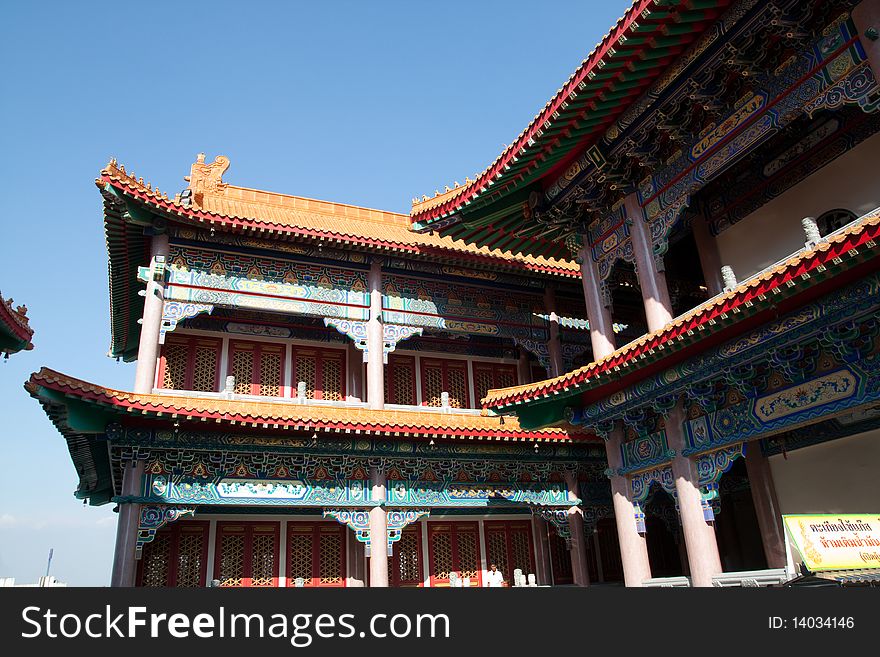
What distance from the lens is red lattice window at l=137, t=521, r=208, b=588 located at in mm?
11883

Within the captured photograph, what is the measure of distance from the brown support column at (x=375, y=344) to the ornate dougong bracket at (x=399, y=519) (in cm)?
204

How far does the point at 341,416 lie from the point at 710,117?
7286 mm

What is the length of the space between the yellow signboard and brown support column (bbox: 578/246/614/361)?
4995mm

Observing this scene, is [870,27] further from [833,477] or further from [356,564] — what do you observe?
[356,564]

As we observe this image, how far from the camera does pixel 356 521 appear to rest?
1203 centimetres

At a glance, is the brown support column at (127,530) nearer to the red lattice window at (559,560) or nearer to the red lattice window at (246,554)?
the red lattice window at (246,554)

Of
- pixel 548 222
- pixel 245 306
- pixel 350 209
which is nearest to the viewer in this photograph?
pixel 548 222

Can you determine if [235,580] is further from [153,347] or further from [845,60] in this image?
[845,60]

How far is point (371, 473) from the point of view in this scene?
487 inches

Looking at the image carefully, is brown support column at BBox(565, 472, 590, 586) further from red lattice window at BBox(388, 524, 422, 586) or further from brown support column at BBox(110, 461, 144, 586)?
brown support column at BBox(110, 461, 144, 586)

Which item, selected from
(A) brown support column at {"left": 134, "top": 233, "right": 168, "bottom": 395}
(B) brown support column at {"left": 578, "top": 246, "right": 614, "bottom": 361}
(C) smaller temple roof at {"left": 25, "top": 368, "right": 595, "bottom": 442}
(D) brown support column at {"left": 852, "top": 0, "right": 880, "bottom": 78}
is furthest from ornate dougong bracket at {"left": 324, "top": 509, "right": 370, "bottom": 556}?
(D) brown support column at {"left": 852, "top": 0, "right": 880, "bottom": 78}

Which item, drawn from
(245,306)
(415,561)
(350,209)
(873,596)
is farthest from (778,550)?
(350,209)

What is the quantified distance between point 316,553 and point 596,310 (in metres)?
7.04

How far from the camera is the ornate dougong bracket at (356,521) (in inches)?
470
